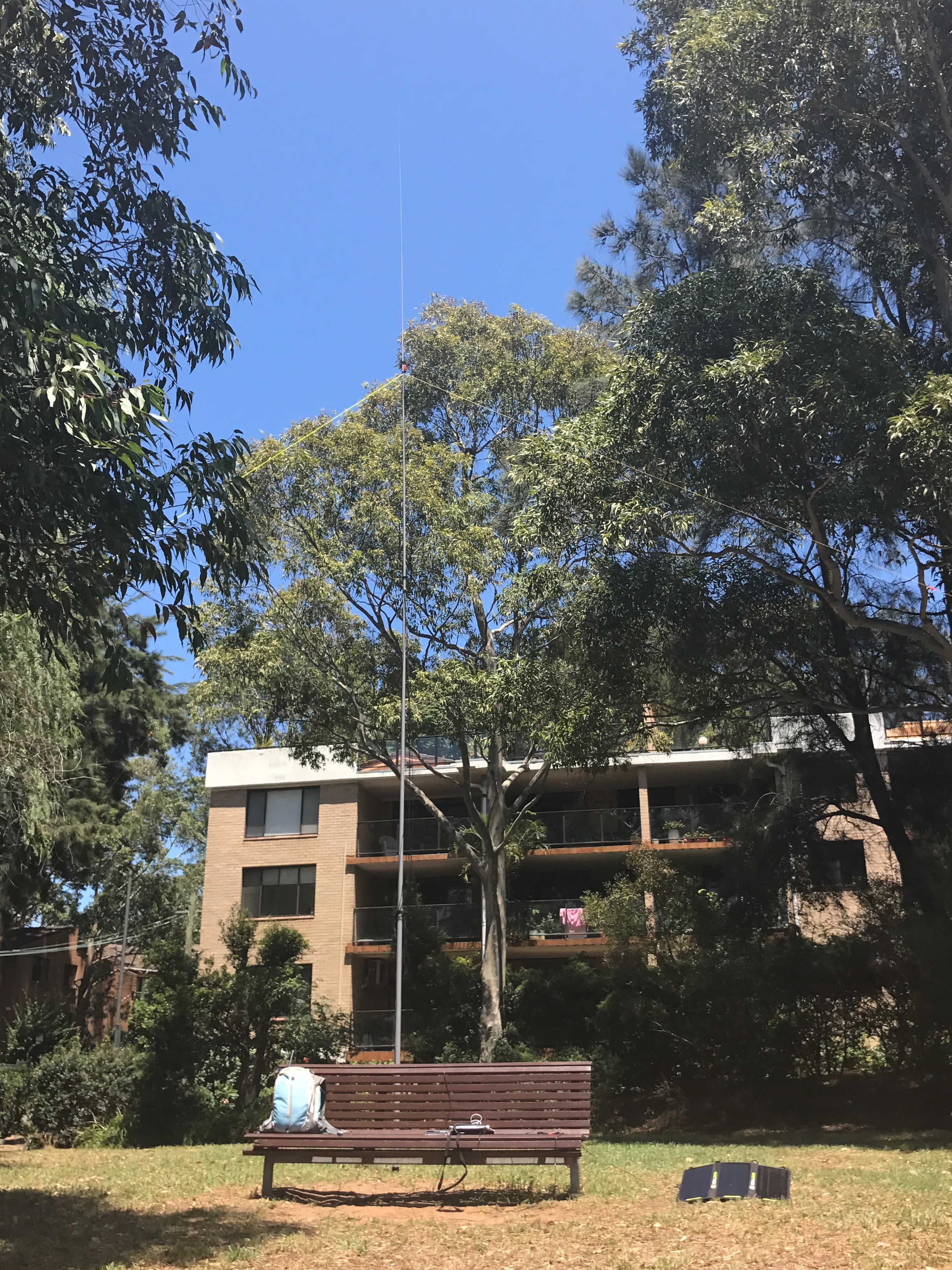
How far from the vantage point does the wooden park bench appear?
27.3 feet

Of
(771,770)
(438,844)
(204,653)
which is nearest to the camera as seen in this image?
(204,653)

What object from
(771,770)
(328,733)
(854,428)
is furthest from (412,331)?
(854,428)

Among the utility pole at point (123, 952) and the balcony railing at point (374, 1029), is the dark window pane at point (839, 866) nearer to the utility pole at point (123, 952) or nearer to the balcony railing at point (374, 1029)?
the balcony railing at point (374, 1029)

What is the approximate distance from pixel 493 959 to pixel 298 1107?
1328cm

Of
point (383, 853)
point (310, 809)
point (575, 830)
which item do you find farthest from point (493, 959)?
point (310, 809)

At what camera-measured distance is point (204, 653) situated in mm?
20750

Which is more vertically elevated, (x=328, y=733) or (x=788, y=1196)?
(x=328, y=733)

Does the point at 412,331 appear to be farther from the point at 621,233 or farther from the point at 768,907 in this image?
the point at 768,907

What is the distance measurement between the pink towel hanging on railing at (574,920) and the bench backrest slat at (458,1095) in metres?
19.1

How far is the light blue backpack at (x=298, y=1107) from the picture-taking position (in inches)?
342

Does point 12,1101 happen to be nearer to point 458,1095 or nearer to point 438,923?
point 458,1095

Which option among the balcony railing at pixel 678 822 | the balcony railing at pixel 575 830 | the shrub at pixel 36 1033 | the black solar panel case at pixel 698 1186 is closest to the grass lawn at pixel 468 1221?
the black solar panel case at pixel 698 1186

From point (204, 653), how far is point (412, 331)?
33.3ft

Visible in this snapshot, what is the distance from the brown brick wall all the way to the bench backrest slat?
21.0 meters
